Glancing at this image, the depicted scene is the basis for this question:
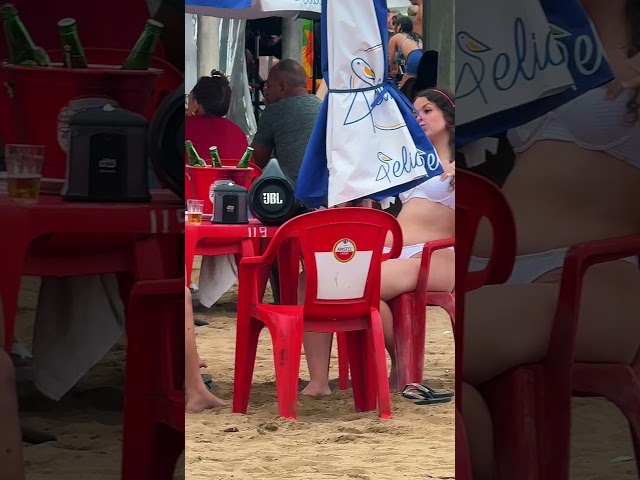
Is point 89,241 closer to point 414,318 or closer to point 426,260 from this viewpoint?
point 426,260

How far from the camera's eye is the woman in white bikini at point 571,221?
1.65 m

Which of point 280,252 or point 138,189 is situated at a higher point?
point 138,189

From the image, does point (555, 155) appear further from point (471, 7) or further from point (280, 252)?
point (280, 252)

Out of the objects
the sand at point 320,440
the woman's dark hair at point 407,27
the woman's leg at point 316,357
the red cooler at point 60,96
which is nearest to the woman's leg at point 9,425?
the red cooler at point 60,96

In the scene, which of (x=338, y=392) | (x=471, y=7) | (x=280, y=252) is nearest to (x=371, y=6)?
(x=280, y=252)

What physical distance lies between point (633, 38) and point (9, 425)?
1155 millimetres

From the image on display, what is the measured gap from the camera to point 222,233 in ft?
17.4

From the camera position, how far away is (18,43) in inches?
62.2

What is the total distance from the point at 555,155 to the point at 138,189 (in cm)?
67

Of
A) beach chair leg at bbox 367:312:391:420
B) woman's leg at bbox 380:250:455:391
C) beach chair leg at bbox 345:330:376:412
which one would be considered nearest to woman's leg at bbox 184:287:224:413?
beach chair leg at bbox 345:330:376:412

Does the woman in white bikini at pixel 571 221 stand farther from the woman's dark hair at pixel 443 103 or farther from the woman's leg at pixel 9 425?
the woman's dark hair at pixel 443 103

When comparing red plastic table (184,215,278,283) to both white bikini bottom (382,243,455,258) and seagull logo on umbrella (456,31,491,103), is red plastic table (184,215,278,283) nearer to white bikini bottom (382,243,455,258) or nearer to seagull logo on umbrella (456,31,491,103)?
white bikini bottom (382,243,455,258)

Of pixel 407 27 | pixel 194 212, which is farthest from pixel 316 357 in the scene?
pixel 407 27

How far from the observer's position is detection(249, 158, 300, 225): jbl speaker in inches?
205
